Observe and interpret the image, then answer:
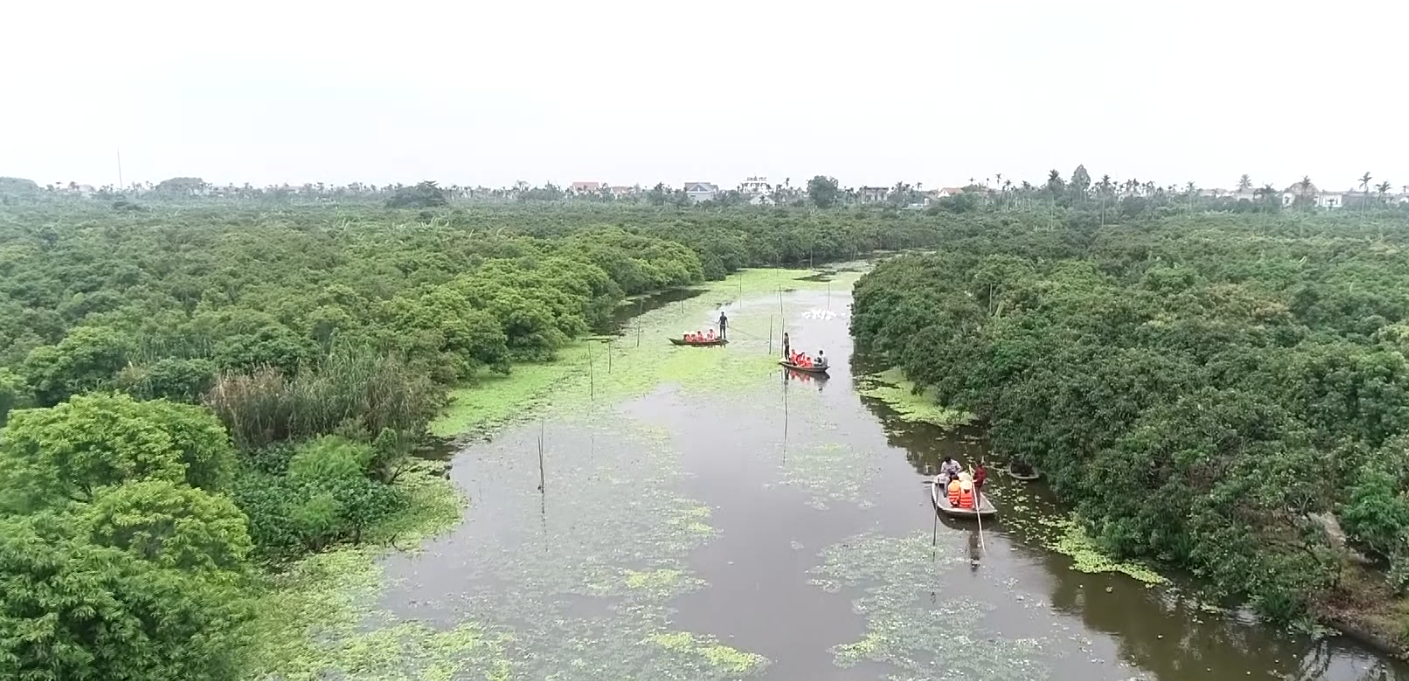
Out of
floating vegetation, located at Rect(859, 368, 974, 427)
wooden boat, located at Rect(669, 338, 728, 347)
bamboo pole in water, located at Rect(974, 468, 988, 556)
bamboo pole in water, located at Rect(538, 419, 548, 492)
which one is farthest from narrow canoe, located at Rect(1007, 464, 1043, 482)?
wooden boat, located at Rect(669, 338, 728, 347)

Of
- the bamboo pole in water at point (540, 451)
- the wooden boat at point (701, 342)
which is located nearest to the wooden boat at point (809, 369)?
the wooden boat at point (701, 342)

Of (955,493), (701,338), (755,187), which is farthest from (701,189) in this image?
(955,493)

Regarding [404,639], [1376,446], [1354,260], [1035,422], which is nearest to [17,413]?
[404,639]

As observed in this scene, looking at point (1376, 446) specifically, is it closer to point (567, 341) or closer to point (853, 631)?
point (853, 631)

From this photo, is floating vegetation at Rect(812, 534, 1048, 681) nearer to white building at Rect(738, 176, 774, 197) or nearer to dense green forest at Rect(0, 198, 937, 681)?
dense green forest at Rect(0, 198, 937, 681)

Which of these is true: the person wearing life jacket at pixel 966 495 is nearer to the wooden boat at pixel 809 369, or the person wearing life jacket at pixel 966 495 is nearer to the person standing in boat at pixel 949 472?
the person standing in boat at pixel 949 472
